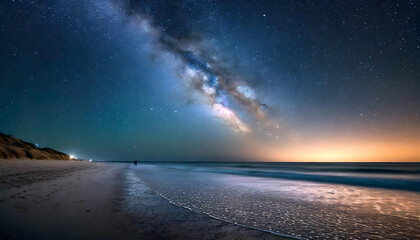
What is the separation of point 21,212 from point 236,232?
3.89 metres

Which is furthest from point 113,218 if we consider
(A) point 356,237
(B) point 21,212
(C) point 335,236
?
(A) point 356,237

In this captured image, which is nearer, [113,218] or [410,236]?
[410,236]

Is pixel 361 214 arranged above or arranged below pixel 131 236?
below

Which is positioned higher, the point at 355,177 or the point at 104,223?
the point at 104,223

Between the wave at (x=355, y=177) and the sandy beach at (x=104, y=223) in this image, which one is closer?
the sandy beach at (x=104, y=223)

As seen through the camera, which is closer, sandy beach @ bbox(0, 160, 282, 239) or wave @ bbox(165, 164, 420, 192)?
sandy beach @ bbox(0, 160, 282, 239)

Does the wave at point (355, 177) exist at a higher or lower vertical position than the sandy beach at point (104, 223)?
lower

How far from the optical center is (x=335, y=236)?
3.20 metres

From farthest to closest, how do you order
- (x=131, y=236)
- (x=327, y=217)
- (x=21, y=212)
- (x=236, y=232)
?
1. (x=327, y=217)
2. (x=21, y=212)
3. (x=236, y=232)
4. (x=131, y=236)

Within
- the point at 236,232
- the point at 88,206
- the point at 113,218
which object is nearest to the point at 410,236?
the point at 236,232

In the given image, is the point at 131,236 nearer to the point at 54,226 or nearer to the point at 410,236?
the point at 54,226

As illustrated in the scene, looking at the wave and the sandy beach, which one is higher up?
the sandy beach

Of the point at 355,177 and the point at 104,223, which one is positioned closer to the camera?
the point at 104,223

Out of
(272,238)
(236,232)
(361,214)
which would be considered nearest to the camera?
(272,238)
